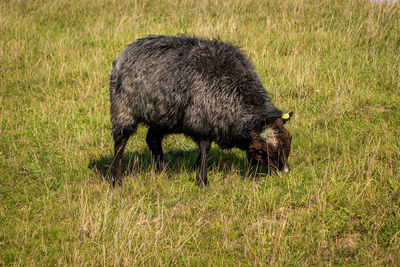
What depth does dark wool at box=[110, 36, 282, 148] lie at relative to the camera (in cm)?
538

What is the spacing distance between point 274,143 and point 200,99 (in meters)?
1.16

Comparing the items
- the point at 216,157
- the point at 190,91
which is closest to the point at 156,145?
the point at 216,157

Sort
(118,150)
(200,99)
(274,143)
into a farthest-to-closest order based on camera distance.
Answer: (118,150)
(200,99)
(274,143)

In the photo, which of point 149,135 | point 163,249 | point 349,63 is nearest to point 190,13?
point 349,63

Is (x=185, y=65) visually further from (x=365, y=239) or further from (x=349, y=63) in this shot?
(x=349, y=63)

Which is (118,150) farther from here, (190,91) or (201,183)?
(190,91)

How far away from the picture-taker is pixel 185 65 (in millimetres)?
5570

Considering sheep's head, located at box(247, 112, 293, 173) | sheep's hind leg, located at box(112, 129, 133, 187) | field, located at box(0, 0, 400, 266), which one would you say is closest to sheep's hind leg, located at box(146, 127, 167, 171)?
field, located at box(0, 0, 400, 266)

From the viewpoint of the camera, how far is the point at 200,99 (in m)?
5.38

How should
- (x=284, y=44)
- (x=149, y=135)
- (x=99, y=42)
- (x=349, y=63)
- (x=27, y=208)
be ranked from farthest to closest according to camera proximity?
1. (x=99, y=42)
2. (x=284, y=44)
3. (x=349, y=63)
4. (x=149, y=135)
5. (x=27, y=208)

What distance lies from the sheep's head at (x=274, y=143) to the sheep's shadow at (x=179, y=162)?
1.84 feet

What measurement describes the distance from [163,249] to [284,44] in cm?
693

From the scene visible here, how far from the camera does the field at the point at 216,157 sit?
13.8 ft

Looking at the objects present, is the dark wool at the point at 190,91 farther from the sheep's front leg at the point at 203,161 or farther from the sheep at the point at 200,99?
the sheep's front leg at the point at 203,161
